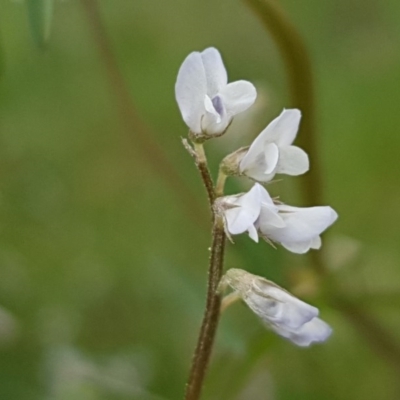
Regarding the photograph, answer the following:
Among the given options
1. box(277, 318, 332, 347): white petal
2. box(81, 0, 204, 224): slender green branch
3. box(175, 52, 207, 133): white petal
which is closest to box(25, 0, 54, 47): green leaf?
box(175, 52, 207, 133): white petal

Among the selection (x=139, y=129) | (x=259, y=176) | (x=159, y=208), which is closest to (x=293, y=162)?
(x=259, y=176)

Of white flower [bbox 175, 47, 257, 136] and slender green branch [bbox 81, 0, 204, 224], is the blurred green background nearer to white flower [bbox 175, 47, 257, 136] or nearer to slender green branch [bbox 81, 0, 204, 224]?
slender green branch [bbox 81, 0, 204, 224]

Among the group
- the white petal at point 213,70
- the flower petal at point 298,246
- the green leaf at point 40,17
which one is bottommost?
the flower petal at point 298,246

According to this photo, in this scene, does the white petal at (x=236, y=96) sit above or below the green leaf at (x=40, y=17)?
below

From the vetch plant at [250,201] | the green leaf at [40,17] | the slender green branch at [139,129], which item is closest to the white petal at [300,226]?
the vetch plant at [250,201]

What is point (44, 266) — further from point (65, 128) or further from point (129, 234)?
point (65, 128)

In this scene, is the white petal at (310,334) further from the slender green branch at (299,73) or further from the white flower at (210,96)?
the slender green branch at (299,73)

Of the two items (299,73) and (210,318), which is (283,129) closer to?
(210,318)
